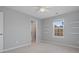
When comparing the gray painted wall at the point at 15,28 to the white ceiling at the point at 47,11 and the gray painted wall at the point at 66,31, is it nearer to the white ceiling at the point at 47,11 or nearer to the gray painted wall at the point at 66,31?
the white ceiling at the point at 47,11

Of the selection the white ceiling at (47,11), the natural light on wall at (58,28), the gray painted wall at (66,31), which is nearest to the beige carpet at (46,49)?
the gray painted wall at (66,31)

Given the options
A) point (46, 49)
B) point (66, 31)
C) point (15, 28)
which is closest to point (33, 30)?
point (15, 28)

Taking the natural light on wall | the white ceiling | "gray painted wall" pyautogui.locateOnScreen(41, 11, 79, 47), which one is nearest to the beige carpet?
"gray painted wall" pyautogui.locateOnScreen(41, 11, 79, 47)

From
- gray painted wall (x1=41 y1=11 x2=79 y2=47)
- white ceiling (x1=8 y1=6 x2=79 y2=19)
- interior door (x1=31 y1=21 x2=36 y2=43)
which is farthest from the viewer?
interior door (x1=31 y1=21 x2=36 y2=43)

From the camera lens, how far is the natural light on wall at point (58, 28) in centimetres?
225

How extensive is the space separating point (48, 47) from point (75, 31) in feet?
2.59

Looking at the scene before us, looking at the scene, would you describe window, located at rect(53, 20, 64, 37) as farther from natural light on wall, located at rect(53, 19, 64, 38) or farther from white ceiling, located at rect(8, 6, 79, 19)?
white ceiling, located at rect(8, 6, 79, 19)

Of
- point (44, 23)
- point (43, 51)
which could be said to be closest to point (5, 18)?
point (44, 23)

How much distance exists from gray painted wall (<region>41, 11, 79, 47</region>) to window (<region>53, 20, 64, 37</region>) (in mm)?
79

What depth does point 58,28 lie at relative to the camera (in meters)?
2.27

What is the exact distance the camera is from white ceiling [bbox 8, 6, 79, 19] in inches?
80.8
